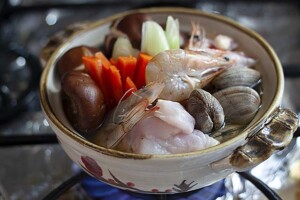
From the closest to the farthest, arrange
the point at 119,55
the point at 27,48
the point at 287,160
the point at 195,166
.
A: the point at 195,166, the point at 119,55, the point at 287,160, the point at 27,48

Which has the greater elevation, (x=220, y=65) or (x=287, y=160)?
(x=220, y=65)

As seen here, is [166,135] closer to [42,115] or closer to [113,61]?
[113,61]

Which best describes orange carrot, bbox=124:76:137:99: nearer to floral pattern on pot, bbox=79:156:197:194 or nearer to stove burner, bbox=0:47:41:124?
floral pattern on pot, bbox=79:156:197:194

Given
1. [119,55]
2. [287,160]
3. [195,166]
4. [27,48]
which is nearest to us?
[195,166]

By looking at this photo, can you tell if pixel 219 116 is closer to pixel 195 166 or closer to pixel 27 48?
pixel 195 166

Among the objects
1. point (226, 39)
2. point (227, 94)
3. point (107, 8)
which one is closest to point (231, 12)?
point (107, 8)

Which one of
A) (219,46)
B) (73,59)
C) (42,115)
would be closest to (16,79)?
(42,115)
